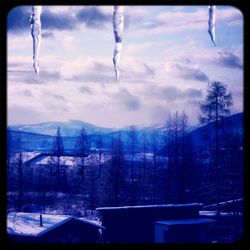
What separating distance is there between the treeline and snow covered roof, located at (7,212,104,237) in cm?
16

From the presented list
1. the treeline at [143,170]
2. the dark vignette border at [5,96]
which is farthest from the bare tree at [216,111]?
the dark vignette border at [5,96]

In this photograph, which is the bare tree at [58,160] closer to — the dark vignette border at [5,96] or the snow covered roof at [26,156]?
the snow covered roof at [26,156]

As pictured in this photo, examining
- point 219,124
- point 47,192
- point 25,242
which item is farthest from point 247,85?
point 47,192

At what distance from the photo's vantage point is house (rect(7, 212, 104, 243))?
5.84ft

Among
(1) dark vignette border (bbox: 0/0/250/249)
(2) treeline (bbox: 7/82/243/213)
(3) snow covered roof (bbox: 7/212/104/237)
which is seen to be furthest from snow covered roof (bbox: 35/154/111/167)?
(1) dark vignette border (bbox: 0/0/250/249)

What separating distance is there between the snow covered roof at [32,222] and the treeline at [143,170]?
0.54 feet

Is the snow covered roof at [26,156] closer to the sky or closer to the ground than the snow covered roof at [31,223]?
closer to the sky

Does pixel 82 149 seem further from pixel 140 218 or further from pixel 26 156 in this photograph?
pixel 140 218

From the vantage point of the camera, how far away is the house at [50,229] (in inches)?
70.1

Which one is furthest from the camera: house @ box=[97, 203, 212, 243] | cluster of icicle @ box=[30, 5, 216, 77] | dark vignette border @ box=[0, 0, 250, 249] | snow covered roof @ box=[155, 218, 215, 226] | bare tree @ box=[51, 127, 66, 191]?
bare tree @ box=[51, 127, 66, 191]

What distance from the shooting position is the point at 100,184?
2.69 m

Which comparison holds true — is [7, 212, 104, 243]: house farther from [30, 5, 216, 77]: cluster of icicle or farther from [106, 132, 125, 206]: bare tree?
[30, 5, 216, 77]: cluster of icicle

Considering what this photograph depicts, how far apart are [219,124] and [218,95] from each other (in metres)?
0.25

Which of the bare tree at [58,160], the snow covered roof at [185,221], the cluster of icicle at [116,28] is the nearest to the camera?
the cluster of icicle at [116,28]
